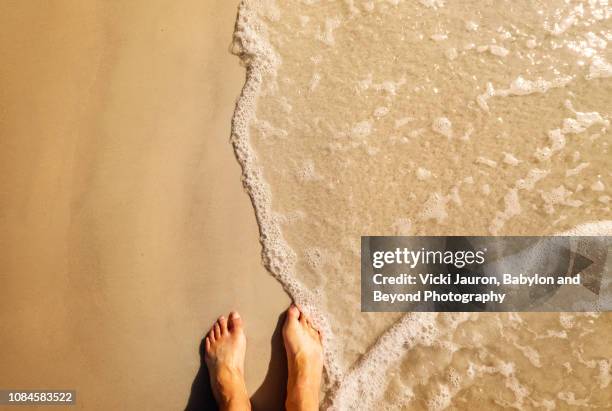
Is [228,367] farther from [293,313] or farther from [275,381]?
[293,313]

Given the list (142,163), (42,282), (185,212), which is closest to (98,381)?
(42,282)

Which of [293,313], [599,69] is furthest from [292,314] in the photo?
[599,69]

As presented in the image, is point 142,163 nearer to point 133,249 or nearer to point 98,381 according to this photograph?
point 133,249

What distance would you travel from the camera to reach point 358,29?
2.12m

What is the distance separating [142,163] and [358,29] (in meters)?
1.20

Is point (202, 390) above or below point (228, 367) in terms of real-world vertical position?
below

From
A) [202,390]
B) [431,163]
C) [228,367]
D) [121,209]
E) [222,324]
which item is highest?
[431,163]

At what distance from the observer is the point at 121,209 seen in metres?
2.02

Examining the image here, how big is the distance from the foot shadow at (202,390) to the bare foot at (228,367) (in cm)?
5

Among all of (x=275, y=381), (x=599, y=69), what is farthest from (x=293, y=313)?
(x=599, y=69)

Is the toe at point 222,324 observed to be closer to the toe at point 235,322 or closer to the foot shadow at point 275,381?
the toe at point 235,322

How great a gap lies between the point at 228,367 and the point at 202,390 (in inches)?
8.1

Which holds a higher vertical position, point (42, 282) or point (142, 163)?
point (142, 163)

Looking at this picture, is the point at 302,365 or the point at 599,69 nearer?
the point at 302,365
